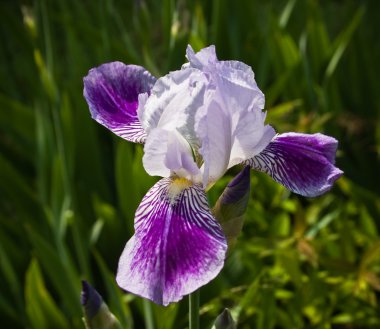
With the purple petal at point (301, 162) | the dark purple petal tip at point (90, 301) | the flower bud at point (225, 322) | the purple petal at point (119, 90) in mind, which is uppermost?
the purple petal at point (119, 90)

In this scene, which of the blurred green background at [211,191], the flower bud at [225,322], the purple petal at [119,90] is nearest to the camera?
the flower bud at [225,322]

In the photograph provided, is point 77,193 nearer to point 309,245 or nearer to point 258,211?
point 258,211

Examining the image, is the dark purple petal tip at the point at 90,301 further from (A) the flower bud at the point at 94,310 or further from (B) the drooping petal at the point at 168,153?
(B) the drooping petal at the point at 168,153

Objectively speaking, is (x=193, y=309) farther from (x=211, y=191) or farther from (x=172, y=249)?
(x=211, y=191)

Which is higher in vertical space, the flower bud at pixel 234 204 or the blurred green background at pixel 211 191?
the flower bud at pixel 234 204

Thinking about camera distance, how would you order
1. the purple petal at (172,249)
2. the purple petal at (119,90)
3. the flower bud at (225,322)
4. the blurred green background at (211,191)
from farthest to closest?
the blurred green background at (211,191) < the purple petal at (119,90) < the flower bud at (225,322) < the purple petal at (172,249)

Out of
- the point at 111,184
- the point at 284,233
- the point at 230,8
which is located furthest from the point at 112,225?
the point at 230,8

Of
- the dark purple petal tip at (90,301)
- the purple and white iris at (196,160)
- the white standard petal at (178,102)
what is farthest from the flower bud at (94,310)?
the white standard petal at (178,102)
